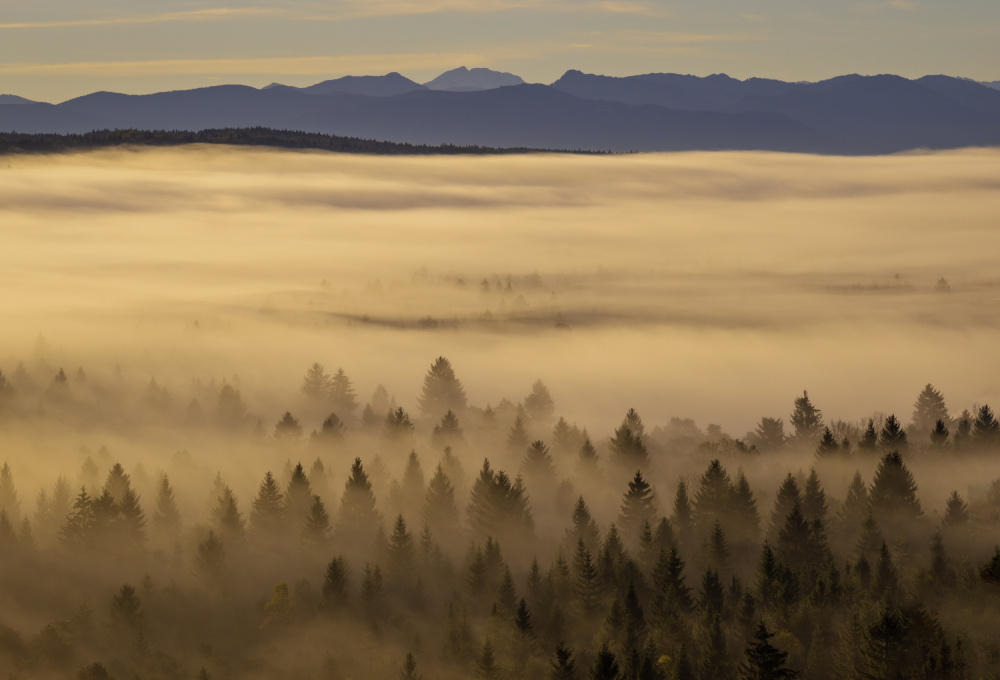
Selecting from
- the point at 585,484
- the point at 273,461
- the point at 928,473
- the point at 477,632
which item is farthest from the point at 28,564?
the point at 928,473

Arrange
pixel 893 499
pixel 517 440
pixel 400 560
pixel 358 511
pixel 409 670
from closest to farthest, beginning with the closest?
1. pixel 409 670
2. pixel 893 499
3. pixel 400 560
4. pixel 358 511
5. pixel 517 440

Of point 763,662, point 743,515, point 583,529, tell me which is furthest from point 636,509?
point 763,662

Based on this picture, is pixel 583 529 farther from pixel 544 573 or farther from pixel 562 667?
pixel 562 667

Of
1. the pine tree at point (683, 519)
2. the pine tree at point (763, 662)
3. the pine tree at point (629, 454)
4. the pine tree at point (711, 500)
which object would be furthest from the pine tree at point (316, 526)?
the pine tree at point (763, 662)

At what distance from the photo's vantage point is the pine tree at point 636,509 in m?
135

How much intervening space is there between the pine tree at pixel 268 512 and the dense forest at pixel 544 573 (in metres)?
0.29

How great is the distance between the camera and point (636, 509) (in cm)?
13500

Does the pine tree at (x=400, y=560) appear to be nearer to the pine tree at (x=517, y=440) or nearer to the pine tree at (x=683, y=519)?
the pine tree at (x=683, y=519)

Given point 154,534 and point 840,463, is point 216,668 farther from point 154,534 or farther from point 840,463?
point 840,463

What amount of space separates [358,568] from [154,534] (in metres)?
37.0

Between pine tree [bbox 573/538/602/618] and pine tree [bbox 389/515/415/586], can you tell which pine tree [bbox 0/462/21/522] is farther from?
pine tree [bbox 573/538/602/618]

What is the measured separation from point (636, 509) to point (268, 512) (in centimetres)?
5177

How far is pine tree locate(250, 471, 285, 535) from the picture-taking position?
148 meters

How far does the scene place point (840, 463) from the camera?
14625 centimetres
